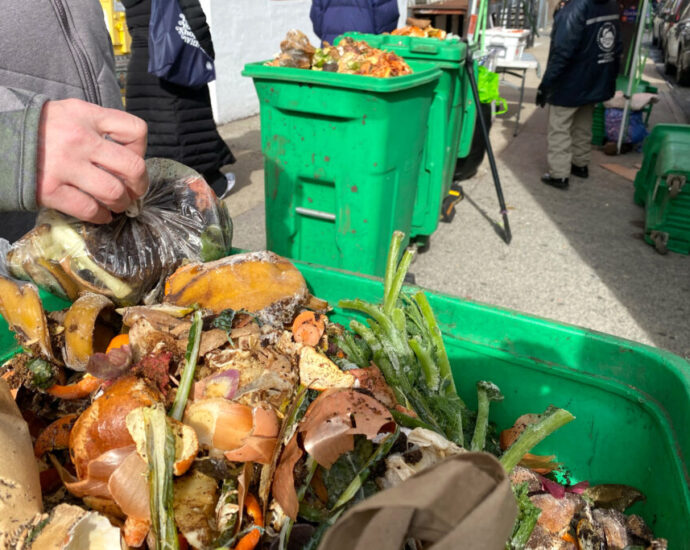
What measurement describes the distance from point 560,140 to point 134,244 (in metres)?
5.45

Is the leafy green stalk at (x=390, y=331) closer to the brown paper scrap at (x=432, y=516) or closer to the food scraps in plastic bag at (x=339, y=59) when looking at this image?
the brown paper scrap at (x=432, y=516)

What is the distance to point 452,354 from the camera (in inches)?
62.7

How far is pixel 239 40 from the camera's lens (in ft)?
25.5

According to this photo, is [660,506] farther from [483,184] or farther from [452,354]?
[483,184]

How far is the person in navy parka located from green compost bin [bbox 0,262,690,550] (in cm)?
413

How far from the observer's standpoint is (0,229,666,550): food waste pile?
102 centimetres

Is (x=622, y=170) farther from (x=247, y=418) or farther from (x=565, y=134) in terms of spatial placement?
(x=247, y=418)

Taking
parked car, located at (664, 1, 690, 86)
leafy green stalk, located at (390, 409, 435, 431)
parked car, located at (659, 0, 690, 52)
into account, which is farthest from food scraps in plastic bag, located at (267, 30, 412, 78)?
parked car, located at (659, 0, 690, 52)

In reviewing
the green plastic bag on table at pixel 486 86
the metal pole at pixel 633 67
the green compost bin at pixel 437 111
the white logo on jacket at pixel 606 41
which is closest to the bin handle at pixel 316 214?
the green compost bin at pixel 437 111

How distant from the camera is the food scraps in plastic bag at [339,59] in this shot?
283 cm

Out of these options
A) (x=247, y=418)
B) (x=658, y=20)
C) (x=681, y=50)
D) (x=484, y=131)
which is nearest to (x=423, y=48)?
A: (x=484, y=131)

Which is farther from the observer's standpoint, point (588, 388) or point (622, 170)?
point (622, 170)

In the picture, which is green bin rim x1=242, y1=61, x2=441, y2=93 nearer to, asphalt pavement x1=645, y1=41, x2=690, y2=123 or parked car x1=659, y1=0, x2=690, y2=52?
asphalt pavement x1=645, y1=41, x2=690, y2=123

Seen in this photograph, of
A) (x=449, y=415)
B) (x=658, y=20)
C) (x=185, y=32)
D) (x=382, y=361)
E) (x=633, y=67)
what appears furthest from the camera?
(x=658, y=20)
